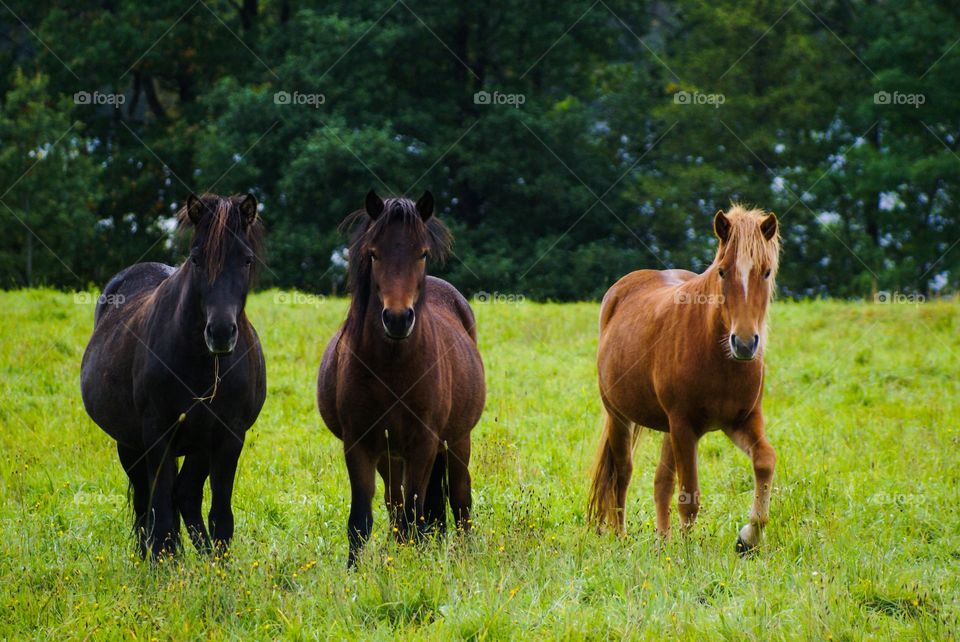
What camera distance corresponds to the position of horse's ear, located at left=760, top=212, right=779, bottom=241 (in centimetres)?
591

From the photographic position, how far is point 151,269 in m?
7.71

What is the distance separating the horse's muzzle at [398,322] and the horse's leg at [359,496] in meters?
0.88

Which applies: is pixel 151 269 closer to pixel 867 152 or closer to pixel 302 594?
pixel 302 594

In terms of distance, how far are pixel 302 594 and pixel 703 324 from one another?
3.00 m

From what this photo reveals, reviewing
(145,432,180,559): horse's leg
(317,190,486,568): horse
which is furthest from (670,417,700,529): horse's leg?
(145,432,180,559): horse's leg

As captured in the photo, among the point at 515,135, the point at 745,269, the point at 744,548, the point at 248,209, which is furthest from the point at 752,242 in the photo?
the point at 515,135

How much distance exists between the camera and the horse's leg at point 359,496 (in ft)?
19.0

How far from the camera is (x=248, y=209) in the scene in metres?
5.86

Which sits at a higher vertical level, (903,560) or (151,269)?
(151,269)

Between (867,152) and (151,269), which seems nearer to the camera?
(151,269)

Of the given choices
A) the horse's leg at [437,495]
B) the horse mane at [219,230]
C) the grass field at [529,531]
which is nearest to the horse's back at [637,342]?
the grass field at [529,531]

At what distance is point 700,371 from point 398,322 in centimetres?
205

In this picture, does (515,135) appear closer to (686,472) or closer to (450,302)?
(450,302)

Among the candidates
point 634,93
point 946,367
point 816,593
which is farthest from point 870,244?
point 816,593
